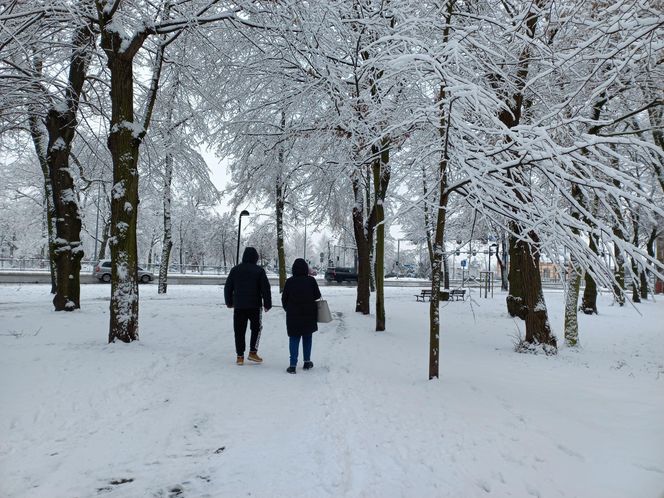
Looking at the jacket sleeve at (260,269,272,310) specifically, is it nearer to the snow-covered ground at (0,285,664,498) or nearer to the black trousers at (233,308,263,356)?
the black trousers at (233,308,263,356)

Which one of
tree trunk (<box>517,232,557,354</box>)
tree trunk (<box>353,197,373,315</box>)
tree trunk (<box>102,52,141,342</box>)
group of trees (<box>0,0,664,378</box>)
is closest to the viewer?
group of trees (<box>0,0,664,378</box>)

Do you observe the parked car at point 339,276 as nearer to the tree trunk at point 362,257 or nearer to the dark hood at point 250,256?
the tree trunk at point 362,257

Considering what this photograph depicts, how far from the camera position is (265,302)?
22.5 ft

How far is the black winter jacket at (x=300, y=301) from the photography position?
662 cm

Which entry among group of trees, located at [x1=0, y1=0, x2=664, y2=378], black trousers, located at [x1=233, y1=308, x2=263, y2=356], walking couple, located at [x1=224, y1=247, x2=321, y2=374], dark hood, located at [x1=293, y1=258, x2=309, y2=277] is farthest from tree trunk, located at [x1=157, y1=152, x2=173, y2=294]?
dark hood, located at [x1=293, y1=258, x2=309, y2=277]

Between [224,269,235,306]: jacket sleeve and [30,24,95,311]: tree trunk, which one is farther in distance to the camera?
[30,24,95,311]: tree trunk

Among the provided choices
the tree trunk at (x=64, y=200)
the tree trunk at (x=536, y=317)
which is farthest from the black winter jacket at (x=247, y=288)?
the tree trunk at (x=64, y=200)

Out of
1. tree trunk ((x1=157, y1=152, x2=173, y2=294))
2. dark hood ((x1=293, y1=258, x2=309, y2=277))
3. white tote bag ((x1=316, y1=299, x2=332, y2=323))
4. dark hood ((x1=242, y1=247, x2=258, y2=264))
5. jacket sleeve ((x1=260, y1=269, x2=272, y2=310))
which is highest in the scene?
tree trunk ((x1=157, y1=152, x2=173, y2=294))

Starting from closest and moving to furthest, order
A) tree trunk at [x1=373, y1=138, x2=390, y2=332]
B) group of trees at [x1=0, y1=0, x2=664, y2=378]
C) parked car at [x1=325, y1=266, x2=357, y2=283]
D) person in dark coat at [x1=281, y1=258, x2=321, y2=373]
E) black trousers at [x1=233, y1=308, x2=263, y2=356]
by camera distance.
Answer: group of trees at [x1=0, y1=0, x2=664, y2=378] → person in dark coat at [x1=281, y1=258, x2=321, y2=373] → black trousers at [x1=233, y1=308, x2=263, y2=356] → tree trunk at [x1=373, y1=138, x2=390, y2=332] → parked car at [x1=325, y1=266, x2=357, y2=283]

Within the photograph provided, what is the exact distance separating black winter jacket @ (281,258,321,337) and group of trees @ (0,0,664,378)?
1.58 m

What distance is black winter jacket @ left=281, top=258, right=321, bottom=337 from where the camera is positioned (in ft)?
21.7

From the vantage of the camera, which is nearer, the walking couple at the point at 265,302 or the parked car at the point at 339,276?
the walking couple at the point at 265,302

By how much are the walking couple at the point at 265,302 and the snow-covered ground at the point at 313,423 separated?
45cm

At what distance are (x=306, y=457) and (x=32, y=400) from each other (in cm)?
301
